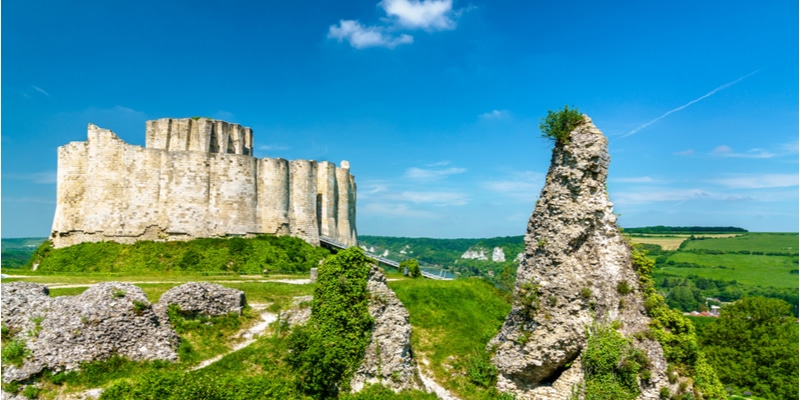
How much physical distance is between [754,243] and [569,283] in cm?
17069

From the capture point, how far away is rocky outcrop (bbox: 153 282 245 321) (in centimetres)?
1916

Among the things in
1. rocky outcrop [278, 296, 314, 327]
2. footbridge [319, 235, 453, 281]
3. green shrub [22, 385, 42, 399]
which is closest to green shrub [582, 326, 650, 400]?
rocky outcrop [278, 296, 314, 327]

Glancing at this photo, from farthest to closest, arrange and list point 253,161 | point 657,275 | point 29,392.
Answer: point 657,275 < point 253,161 < point 29,392

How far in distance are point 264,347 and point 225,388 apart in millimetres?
3542

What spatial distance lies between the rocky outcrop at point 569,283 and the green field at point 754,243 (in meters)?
155

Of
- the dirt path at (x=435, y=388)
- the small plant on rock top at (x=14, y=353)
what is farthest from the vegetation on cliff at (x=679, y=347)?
the small plant on rock top at (x=14, y=353)

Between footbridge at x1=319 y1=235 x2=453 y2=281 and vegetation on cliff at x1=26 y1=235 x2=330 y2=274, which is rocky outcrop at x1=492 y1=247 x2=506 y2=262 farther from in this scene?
vegetation on cliff at x1=26 y1=235 x2=330 y2=274

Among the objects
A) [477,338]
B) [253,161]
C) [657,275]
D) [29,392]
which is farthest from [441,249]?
[29,392]

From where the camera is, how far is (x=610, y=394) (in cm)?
1420

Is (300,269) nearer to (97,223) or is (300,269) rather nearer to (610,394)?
(97,223)

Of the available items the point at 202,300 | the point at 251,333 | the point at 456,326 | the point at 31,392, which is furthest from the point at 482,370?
the point at 31,392

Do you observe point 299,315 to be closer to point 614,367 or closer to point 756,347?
point 614,367

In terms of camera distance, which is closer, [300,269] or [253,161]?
[300,269]

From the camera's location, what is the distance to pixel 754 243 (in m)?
150
